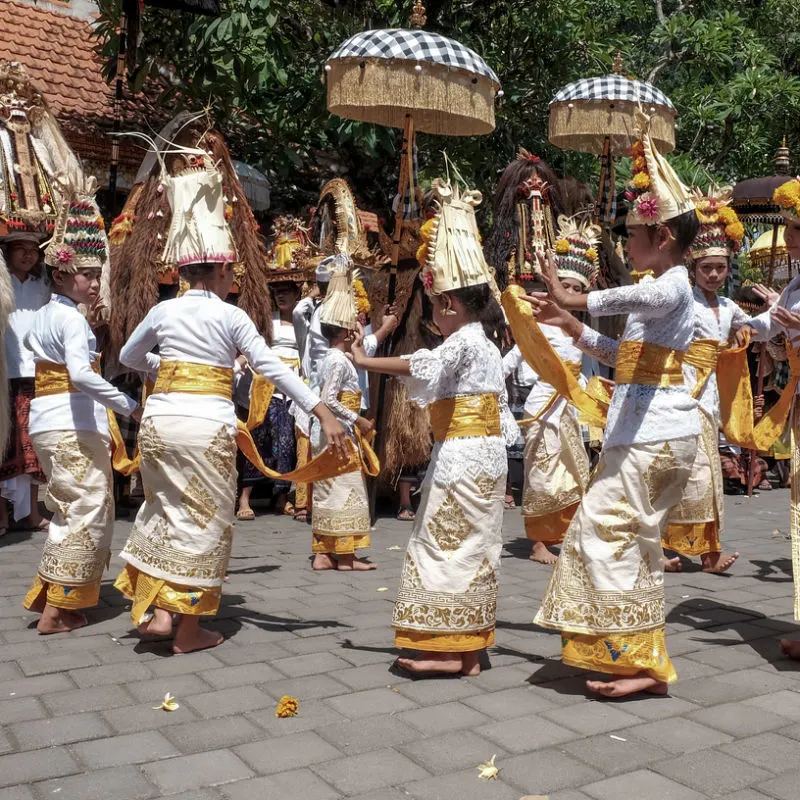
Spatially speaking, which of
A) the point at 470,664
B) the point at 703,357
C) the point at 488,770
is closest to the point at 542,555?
the point at 703,357

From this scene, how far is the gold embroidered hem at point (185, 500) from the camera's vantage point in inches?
176

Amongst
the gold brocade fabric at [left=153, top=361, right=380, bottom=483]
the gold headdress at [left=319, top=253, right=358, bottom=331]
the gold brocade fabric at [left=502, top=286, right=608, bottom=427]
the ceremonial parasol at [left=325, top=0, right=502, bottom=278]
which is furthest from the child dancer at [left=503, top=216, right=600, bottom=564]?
the gold brocade fabric at [left=153, top=361, right=380, bottom=483]

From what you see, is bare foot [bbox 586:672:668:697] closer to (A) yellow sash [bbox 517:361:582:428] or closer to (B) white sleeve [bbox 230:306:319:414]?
(B) white sleeve [bbox 230:306:319:414]

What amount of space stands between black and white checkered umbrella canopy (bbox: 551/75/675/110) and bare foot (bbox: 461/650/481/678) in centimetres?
567

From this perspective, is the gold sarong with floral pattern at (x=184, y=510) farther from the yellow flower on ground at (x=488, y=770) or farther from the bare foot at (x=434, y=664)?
the yellow flower on ground at (x=488, y=770)

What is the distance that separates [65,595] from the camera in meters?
4.79

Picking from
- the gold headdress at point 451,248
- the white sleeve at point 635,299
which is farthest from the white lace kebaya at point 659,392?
the gold headdress at point 451,248

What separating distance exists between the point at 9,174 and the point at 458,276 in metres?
4.59

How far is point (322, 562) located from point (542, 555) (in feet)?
4.86

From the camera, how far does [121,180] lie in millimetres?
12234

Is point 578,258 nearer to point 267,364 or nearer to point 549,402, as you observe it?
point 549,402

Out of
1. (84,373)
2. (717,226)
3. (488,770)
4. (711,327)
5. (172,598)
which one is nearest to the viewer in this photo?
(488,770)

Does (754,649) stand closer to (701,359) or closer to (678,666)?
(678,666)

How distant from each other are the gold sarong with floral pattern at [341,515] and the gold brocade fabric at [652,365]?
2648 millimetres
